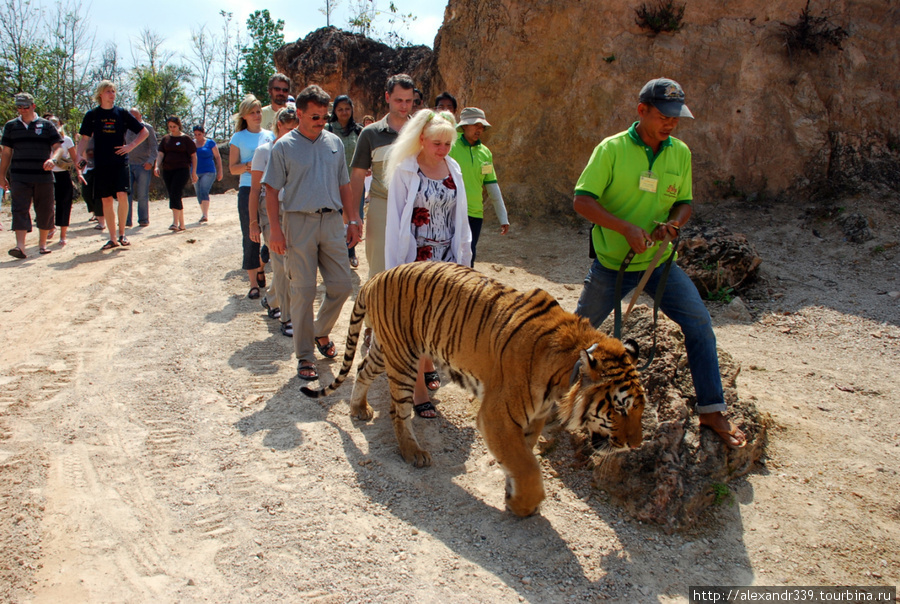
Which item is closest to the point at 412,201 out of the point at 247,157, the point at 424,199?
the point at 424,199

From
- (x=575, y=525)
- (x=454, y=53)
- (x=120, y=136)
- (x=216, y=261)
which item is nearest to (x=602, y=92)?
(x=454, y=53)

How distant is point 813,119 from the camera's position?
934 centimetres

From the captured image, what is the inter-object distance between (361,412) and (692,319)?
2519 millimetres

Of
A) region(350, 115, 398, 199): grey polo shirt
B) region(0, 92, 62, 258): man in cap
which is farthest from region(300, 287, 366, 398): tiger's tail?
region(0, 92, 62, 258): man in cap

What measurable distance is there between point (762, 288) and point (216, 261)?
779cm

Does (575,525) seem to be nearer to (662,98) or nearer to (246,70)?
(662,98)

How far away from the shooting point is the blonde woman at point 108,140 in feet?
28.2

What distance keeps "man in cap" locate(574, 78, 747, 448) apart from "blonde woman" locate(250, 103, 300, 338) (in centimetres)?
318

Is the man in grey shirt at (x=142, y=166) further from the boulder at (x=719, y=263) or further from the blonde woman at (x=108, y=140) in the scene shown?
the boulder at (x=719, y=263)

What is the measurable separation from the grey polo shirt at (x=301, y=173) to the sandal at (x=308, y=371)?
1.36 m

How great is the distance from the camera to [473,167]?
600 centimetres

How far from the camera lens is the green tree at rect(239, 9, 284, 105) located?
3102 centimetres

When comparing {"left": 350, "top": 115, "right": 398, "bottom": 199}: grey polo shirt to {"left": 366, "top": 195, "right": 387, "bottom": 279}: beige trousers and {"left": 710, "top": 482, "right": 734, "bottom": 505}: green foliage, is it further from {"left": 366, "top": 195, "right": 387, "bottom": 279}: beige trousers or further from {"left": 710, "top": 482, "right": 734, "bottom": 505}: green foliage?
{"left": 710, "top": 482, "right": 734, "bottom": 505}: green foliage

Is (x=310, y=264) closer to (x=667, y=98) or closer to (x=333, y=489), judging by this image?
(x=333, y=489)
